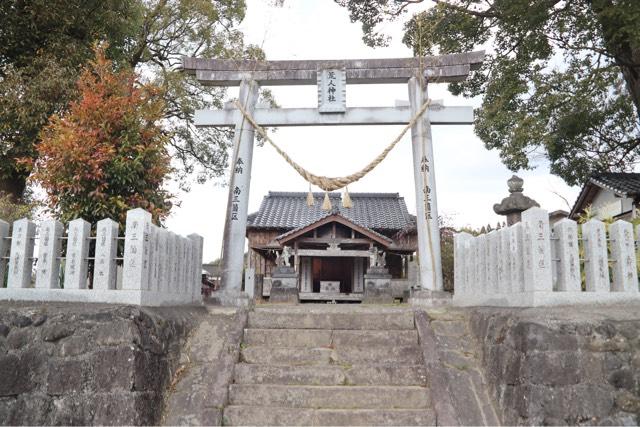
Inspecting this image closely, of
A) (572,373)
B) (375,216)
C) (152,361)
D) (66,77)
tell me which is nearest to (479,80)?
(375,216)

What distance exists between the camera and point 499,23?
44.8ft

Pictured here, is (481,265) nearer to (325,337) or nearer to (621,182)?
(325,337)

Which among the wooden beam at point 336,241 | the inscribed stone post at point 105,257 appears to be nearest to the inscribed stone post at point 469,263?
the inscribed stone post at point 105,257

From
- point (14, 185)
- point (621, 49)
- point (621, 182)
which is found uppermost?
point (621, 49)

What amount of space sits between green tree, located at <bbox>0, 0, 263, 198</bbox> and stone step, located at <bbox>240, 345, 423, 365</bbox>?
392 cm

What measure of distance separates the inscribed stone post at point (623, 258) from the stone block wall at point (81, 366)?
4931 millimetres

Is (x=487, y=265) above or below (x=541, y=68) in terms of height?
below

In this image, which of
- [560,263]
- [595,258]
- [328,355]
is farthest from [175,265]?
[595,258]

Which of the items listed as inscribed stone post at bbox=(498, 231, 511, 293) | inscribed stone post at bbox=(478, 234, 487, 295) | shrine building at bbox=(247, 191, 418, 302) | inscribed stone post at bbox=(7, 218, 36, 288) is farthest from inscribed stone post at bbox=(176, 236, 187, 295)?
shrine building at bbox=(247, 191, 418, 302)

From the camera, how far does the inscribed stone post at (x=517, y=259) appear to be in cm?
551

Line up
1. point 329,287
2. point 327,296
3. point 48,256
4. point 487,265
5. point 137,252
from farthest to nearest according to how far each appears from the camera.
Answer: point 329,287
point 327,296
point 487,265
point 48,256
point 137,252

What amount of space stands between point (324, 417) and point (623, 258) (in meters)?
3.68

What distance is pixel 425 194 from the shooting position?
822 cm

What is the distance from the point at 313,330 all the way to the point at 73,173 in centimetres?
381
